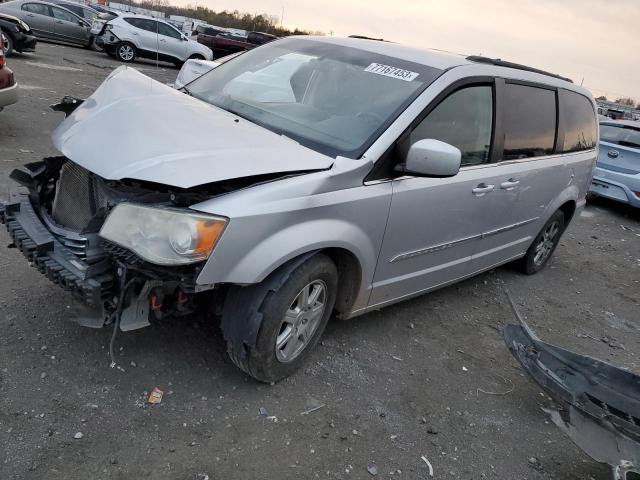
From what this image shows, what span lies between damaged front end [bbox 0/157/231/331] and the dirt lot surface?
383 mm

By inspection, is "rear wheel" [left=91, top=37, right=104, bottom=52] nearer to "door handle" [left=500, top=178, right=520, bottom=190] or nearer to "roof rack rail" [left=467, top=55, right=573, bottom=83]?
"roof rack rail" [left=467, top=55, right=573, bottom=83]

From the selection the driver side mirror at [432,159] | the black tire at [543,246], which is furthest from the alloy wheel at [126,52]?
the driver side mirror at [432,159]

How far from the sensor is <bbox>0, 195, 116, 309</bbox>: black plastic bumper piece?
244 centimetres

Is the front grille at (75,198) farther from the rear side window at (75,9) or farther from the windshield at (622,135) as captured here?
the rear side window at (75,9)

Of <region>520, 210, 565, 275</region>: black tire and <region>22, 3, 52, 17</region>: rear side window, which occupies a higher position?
<region>520, 210, 565, 275</region>: black tire

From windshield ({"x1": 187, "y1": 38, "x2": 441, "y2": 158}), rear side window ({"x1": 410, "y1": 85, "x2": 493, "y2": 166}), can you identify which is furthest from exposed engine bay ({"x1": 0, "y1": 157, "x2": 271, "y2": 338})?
rear side window ({"x1": 410, "y1": 85, "x2": 493, "y2": 166})

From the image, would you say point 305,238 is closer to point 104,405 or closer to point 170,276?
point 170,276

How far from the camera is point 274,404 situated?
2.90 m

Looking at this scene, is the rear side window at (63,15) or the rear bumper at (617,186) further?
the rear side window at (63,15)

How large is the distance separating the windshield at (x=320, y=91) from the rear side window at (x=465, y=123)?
198mm

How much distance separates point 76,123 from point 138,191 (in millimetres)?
715

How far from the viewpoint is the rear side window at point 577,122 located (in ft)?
16.4

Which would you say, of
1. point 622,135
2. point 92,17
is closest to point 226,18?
point 92,17

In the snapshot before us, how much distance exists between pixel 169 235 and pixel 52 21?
1889cm
